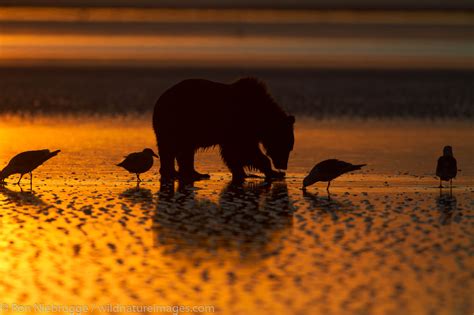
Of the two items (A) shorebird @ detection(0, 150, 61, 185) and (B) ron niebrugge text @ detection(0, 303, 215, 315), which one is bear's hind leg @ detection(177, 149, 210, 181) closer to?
(A) shorebird @ detection(0, 150, 61, 185)

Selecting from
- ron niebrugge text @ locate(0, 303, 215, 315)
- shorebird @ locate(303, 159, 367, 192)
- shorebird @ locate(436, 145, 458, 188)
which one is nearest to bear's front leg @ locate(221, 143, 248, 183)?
shorebird @ locate(303, 159, 367, 192)

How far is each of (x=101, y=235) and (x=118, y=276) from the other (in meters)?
2.02

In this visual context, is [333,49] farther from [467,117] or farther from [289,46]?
[467,117]

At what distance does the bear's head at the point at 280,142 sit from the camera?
18000mm

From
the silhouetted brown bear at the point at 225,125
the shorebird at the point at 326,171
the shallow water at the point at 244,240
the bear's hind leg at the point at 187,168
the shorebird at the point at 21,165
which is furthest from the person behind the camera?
the silhouetted brown bear at the point at 225,125

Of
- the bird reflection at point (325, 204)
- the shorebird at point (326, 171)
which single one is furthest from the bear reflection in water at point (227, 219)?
the shorebird at point (326, 171)

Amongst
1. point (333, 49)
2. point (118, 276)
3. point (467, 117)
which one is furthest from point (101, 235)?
point (333, 49)

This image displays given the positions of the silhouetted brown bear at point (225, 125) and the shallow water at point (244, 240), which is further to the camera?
the silhouetted brown bear at point (225, 125)

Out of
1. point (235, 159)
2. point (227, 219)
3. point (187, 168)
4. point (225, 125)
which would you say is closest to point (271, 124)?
point (225, 125)

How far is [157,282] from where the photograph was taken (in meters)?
10.3

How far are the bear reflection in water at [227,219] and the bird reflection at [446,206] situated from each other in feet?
5.71

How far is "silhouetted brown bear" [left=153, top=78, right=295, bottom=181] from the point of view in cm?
1758

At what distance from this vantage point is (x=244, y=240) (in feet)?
40.2

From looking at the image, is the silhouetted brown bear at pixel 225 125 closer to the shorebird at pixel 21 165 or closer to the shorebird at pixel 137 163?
the shorebird at pixel 137 163
